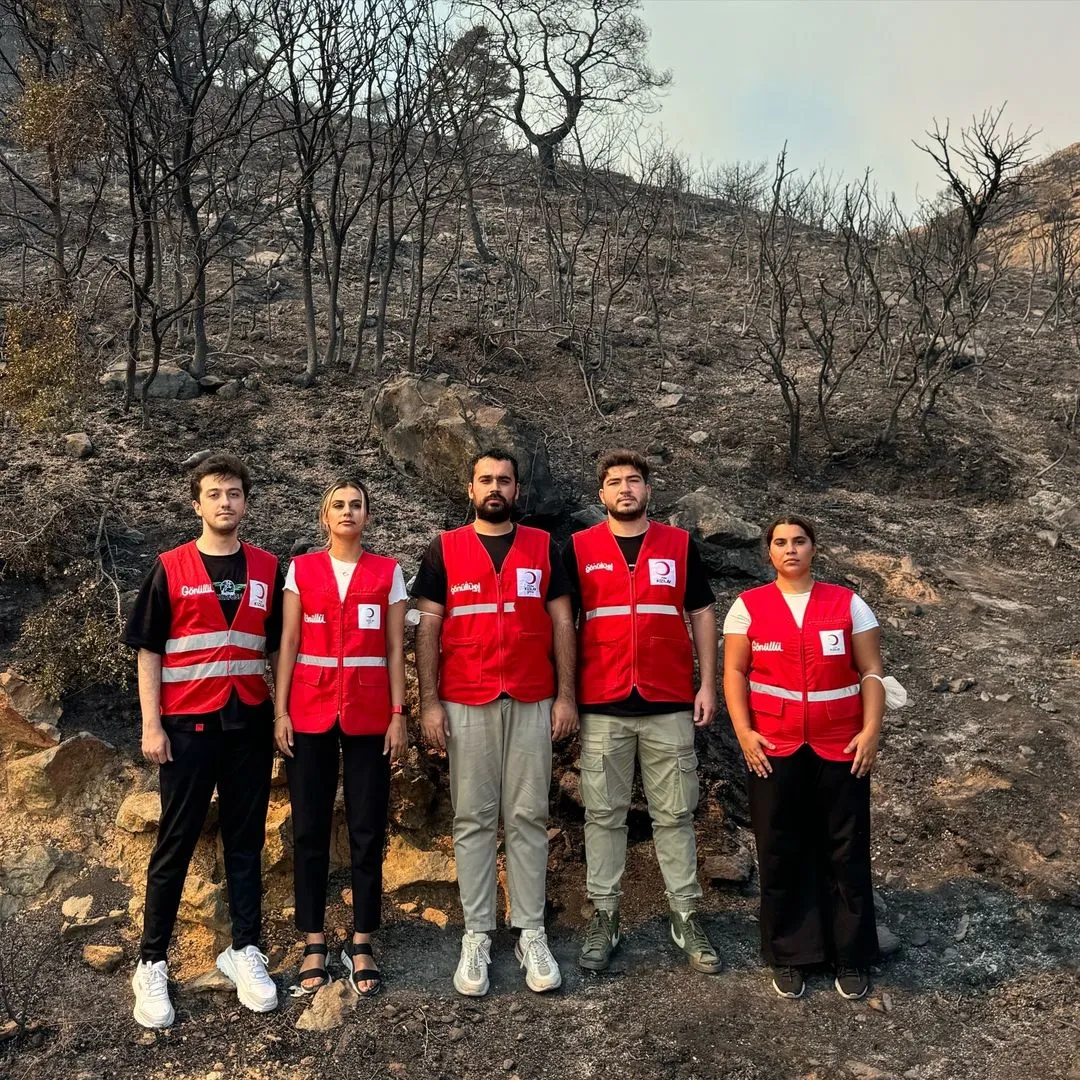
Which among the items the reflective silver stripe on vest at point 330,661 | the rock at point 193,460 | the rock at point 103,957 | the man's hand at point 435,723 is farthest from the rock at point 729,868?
the rock at point 193,460

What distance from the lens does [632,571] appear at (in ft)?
12.8

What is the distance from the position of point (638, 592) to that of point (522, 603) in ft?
1.62

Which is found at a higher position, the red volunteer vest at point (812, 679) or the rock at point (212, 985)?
the red volunteer vest at point (812, 679)

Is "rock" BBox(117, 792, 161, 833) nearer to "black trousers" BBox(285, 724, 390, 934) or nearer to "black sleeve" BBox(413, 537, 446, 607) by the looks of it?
"black trousers" BBox(285, 724, 390, 934)

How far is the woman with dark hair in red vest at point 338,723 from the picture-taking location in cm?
363

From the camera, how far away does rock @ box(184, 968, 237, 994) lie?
3666 mm

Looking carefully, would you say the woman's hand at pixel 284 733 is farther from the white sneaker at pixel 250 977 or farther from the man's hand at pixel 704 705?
the man's hand at pixel 704 705

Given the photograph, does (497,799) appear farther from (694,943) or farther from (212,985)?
(212,985)

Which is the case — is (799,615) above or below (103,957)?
above

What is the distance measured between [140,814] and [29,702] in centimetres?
102

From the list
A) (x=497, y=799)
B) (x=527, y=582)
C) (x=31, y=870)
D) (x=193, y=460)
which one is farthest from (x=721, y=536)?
(x=31, y=870)

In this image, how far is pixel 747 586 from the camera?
6.89 meters

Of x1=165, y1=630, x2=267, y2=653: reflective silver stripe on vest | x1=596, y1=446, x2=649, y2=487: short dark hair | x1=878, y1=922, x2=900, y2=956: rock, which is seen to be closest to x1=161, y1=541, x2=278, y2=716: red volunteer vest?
x1=165, y1=630, x2=267, y2=653: reflective silver stripe on vest

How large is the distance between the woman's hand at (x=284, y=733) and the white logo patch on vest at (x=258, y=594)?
450 millimetres
